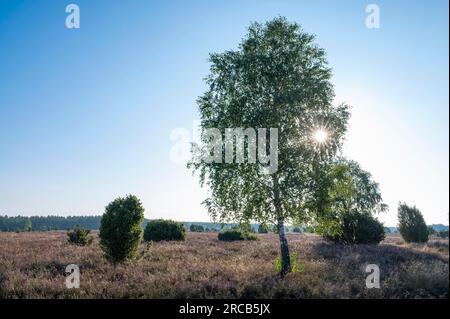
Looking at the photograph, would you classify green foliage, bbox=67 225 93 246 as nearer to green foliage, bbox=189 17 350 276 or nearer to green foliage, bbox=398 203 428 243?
green foliage, bbox=189 17 350 276

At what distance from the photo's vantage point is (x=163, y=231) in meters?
32.4

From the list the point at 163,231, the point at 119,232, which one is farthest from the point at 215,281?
the point at 163,231

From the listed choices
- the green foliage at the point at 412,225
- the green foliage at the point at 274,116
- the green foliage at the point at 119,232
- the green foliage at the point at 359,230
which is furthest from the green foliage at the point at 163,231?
the green foliage at the point at 412,225

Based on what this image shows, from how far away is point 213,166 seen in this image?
15172 mm

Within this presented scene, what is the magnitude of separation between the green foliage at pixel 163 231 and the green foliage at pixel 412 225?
22.5 metres

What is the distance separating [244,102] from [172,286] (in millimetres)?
9030

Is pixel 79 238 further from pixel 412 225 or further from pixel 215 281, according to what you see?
pixel 412 225

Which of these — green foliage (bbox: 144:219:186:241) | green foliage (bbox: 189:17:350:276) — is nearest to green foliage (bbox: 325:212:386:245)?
green foliage (bbox: 189:17:350:276)

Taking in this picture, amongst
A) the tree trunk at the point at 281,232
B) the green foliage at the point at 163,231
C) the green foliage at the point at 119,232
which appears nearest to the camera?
the tree trunk at the point at 281,232

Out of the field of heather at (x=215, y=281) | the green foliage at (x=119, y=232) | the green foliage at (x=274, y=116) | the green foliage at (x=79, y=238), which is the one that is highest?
the green foliage at (x=274, y=116)

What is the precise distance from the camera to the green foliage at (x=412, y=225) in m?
29.5

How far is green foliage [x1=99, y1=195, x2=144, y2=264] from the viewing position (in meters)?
16.2

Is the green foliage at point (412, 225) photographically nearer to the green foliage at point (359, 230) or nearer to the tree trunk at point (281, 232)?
the green foliage at point (359, 230)

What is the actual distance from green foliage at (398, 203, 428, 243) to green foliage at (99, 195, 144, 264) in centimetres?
2648
